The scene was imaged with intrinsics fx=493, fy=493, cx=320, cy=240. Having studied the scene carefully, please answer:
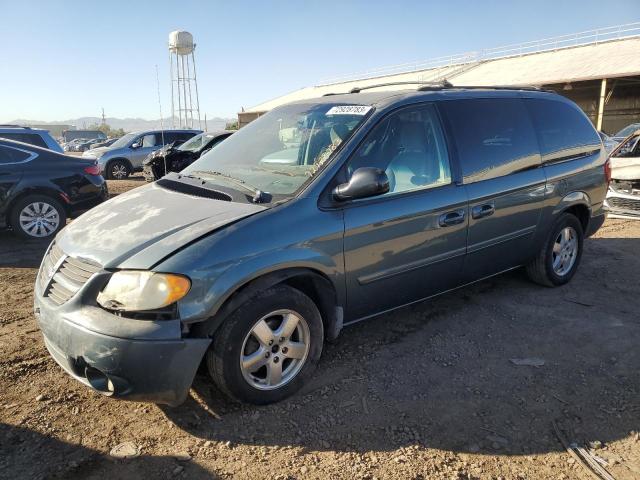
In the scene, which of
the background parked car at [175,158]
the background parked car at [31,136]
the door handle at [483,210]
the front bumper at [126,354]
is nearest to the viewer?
the front bumper at [126,354]

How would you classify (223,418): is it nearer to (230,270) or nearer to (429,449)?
(230,270)

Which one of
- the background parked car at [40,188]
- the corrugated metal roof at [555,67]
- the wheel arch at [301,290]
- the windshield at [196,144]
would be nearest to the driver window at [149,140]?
the windshield at [196,144]

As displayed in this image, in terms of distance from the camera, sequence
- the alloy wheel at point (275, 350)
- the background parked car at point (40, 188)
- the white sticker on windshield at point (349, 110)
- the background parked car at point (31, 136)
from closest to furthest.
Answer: the alloy wheel at point (275, 350), the white sticker on windshield at point (349, 110), the background parked car at point (40, 188), the background parked car at point (31, 136)

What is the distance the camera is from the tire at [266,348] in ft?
8.67

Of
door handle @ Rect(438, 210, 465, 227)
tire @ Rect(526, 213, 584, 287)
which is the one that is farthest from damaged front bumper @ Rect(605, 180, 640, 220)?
door handle @ Rect(438, 210, 465, 227)

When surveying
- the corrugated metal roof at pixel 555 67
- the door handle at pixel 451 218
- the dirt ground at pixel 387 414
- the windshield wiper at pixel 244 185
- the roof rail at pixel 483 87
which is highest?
the corrugated metal roof at pixel 555 67

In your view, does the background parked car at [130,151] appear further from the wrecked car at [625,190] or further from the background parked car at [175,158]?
the wrecked car at [625,190]

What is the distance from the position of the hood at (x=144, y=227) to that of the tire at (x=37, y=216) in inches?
175

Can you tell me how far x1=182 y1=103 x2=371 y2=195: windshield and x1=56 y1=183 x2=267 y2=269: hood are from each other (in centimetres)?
38

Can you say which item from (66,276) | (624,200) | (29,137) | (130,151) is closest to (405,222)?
(66,276)

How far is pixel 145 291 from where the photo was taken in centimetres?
245

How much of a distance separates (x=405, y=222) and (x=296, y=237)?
861mm

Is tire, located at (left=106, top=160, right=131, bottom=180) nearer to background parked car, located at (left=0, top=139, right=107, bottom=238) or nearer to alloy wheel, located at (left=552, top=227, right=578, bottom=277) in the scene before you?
background parked car, located at (left=0, top=139, right=107, bottom=238)

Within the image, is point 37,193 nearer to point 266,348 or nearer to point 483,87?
point 266,348
